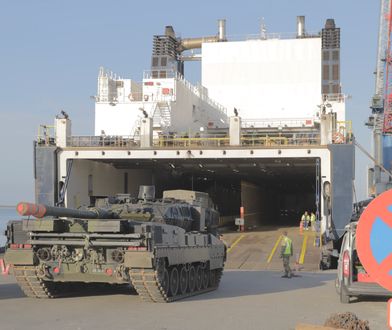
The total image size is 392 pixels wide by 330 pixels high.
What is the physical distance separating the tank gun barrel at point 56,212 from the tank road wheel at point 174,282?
1.65 meters

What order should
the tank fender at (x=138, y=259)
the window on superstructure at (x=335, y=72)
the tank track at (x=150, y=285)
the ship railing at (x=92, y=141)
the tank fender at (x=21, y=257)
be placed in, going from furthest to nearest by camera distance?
the window on superstructure at (x=335, y=72) < the ship railing at (x=92, y=141) < the tank fender at (x=21, y=257) < the tank track at (x=150, y=285) < the tank fender at (x=138, y=259)

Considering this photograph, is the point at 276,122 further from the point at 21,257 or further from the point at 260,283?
the point at 21,257

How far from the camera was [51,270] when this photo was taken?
42.0ft

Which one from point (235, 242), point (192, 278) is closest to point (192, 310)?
point (192, 278)

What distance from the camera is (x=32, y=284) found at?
1314 centimetres

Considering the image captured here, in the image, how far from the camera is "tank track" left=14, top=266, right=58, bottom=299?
12930 millimetres

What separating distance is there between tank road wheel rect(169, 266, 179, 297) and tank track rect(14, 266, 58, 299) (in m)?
2.46

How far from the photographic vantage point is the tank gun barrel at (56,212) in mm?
10492

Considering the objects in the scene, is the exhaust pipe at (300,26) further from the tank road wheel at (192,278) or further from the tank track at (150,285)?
the tank track at (150,285)

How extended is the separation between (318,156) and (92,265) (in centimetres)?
1990

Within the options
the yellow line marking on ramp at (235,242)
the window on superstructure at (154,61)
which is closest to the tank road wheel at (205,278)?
the yellow line marking on ramp at (235,242)

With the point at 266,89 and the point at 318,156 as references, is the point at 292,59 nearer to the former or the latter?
the point at 266,89

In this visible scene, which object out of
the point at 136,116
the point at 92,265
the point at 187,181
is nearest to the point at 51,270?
the point at 92,265

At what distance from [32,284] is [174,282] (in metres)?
2.83
